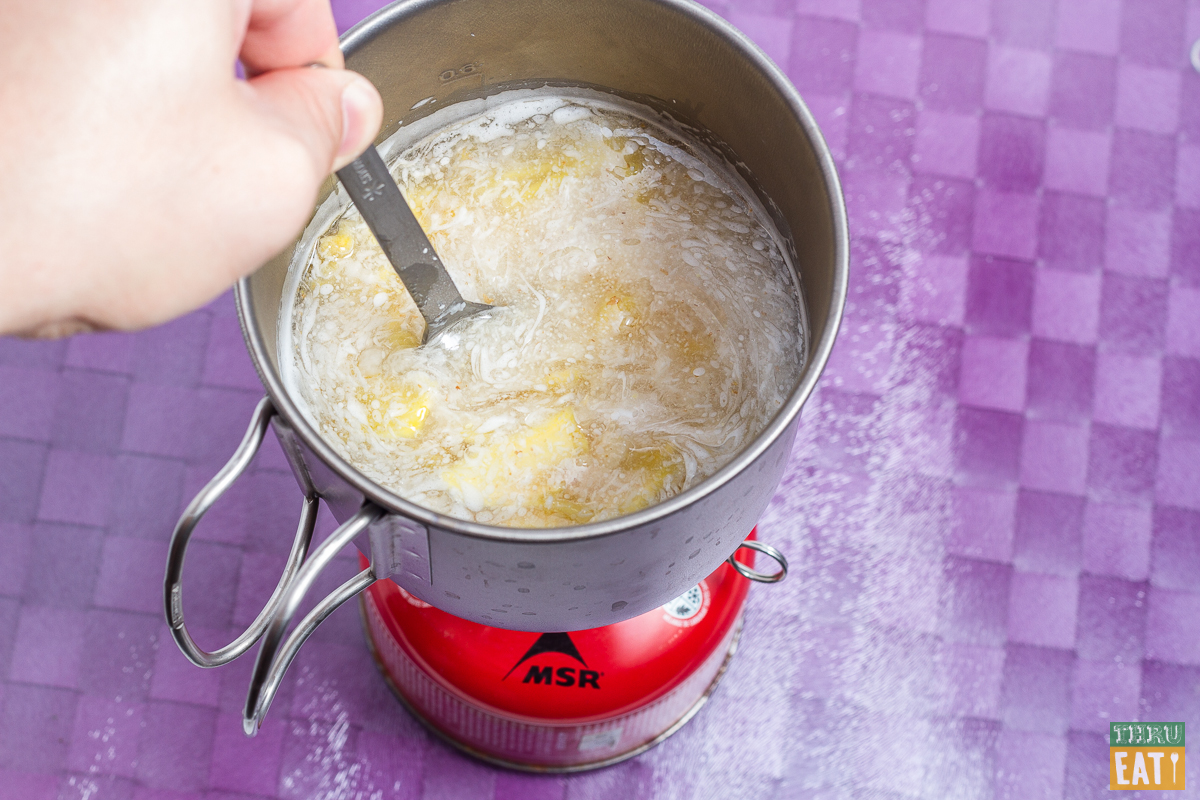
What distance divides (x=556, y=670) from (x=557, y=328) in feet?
1.13

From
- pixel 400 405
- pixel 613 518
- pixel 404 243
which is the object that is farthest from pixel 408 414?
pixel 613 518

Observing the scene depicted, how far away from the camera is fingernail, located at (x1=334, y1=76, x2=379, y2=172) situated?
552 mm

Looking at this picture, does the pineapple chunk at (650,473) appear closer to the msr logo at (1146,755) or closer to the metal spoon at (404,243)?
the metal spoon at (404,243)

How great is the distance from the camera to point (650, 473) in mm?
708

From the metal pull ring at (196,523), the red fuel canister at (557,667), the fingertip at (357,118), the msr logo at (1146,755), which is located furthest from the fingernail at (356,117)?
the msr logo at (1146,755)

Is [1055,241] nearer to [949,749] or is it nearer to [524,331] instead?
[949,749]

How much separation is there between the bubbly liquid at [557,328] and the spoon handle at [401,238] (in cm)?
3

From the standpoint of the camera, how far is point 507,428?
2.35 ft

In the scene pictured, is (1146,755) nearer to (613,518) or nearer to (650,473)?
(650,473)

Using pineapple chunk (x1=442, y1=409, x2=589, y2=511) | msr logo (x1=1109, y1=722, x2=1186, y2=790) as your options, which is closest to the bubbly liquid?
pineapple chunk (x1=442, y1=409, x2=589, y2=511)

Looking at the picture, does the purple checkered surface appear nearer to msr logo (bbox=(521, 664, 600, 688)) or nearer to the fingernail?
msr logo (bbox=(521, 664, 600, 688))

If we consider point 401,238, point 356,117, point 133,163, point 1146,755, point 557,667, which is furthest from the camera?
point 1146,755

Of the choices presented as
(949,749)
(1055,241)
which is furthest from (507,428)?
(1055,241)

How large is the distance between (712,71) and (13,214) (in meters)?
0.47
